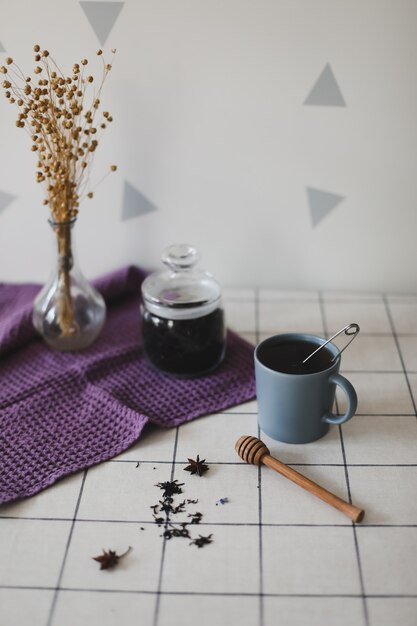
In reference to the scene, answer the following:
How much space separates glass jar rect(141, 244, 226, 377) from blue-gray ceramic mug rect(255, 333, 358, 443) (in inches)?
5.1

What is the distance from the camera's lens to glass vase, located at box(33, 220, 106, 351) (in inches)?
46.6

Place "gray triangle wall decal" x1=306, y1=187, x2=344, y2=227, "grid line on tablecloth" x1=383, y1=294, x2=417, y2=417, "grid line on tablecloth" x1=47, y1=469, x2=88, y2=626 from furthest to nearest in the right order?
"gray triangle wall decal" x1=306, y1=187, x2=344, y2=227 → "grid line on tablecloth" x1=383, y1=294, x2=417, y2=417 → "grid line on tablecloth" x1=47, y1=469, x2=88, y2=626

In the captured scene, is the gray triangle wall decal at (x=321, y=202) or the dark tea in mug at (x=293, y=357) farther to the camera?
the gray triangle wall decal at (x=321, y=202)

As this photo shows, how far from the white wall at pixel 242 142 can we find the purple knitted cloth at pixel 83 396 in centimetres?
16

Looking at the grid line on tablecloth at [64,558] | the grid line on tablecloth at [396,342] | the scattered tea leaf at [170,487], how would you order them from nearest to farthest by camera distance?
the grid line on tablecloth at [64,558] → the scattered tea leaf at [170,487] → the grid line on tablecloth at [396,342]

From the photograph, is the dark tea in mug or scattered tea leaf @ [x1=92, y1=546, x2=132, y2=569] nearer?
scattered tea leaf @ [x1=92, y1=546, x2=132, y2=569]

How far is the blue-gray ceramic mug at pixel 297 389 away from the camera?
3.19ft

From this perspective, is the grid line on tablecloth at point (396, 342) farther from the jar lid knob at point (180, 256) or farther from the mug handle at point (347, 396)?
the jar lid knob at point (180, 256)

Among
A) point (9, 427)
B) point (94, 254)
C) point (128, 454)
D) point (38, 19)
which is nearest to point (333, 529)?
point (128, 454)

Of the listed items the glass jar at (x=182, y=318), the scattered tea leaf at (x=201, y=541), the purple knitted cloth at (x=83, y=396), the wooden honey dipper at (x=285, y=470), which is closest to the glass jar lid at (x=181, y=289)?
the glass jar at (x=182, y=318)

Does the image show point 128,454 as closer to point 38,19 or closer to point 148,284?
point 148,284

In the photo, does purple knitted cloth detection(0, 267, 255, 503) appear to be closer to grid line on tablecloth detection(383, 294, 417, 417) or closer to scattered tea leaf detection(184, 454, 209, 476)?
scattered tea leaf detection(184, 454, 209, 476)

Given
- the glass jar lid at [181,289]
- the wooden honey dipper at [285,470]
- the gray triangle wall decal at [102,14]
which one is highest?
the gray triangle wall decal at [102,14]

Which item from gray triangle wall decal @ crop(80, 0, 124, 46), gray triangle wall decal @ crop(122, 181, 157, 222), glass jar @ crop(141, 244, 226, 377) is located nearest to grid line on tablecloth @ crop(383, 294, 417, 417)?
glass jar @ crop(141, 244, 226, 377)
